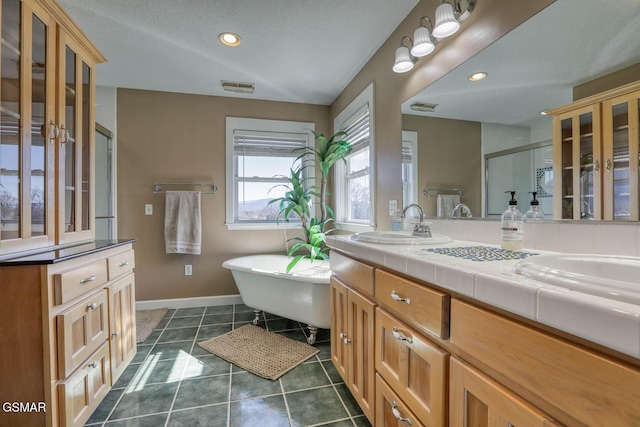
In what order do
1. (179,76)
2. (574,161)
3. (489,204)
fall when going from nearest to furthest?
1. (574,161)
2. (489,204)
3. (179,76)

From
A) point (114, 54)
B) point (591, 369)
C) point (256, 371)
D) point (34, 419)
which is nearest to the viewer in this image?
point (591, 369)

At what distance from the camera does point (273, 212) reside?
335 cm

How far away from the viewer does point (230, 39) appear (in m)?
2.10

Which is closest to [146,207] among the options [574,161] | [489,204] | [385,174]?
[385,174]

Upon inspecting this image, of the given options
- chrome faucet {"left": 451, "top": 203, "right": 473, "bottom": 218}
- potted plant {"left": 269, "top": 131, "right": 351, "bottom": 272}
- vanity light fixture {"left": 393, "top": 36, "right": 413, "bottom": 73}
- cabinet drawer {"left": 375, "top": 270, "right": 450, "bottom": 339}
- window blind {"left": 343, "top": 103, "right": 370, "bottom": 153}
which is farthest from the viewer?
potted plant {"left": 269, "top": 131, "right": 351, "bottom": 272}

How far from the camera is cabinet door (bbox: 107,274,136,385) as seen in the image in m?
1.54

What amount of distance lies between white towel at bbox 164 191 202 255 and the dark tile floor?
996 mm

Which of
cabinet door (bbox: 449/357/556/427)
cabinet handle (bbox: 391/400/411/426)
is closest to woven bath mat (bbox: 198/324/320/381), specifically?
cabinet handle (bbox: 391/400/411/426)

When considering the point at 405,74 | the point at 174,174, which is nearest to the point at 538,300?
the point at 405,74

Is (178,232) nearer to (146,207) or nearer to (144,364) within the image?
(146,207)

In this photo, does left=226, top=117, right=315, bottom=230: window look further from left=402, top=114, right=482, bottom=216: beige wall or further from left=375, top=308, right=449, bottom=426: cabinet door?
left=375, top=308, right=449, bottom=426: cabinet door

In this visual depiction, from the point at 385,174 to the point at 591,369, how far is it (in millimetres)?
1770

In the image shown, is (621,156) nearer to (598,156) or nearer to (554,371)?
(598,156)

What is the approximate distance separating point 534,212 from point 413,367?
76 centimetres
